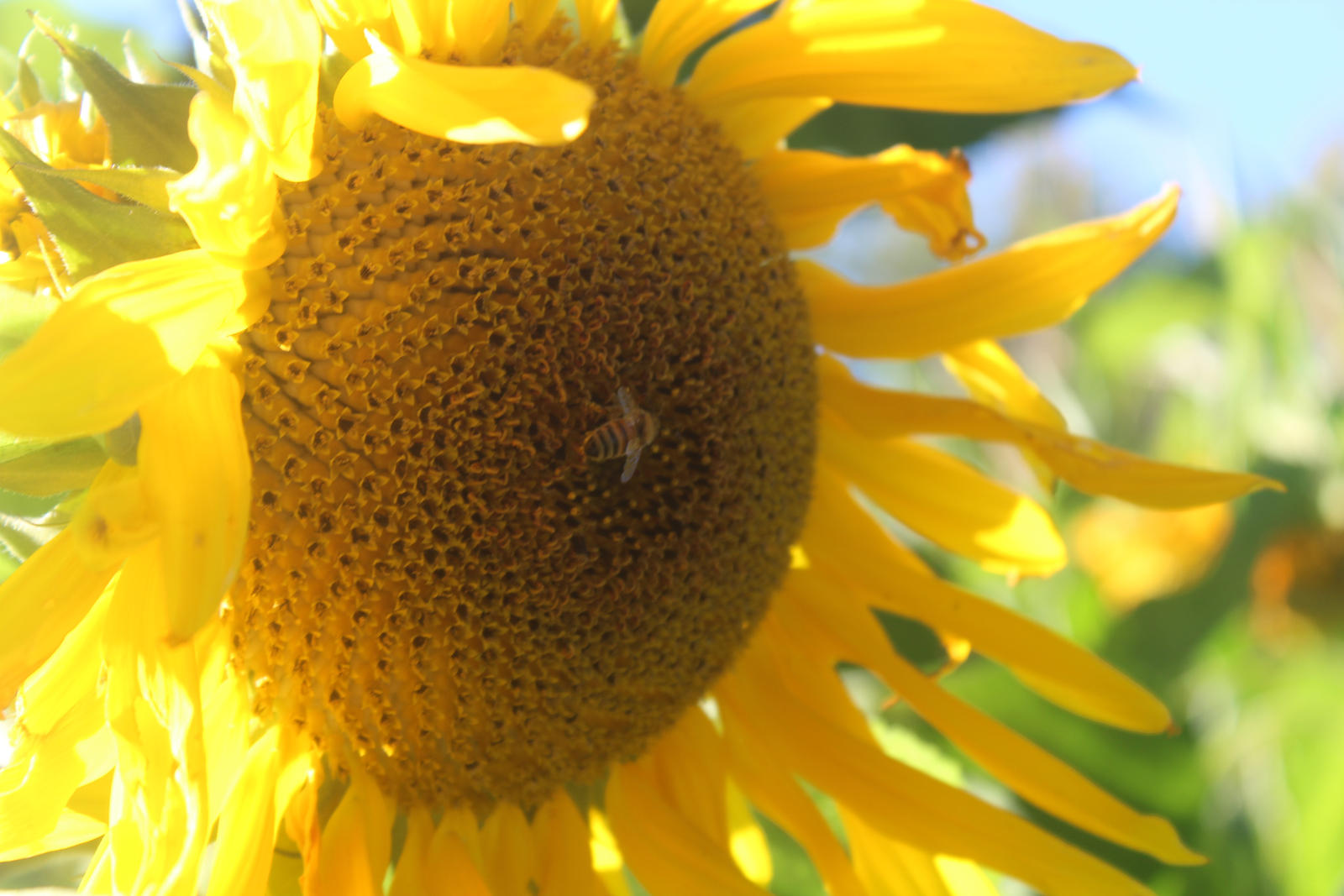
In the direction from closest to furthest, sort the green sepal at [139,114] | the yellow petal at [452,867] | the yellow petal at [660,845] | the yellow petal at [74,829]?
the green sepal at [139,114] → the yellow petal at [74,829] → the yellow petal at [452,867] → the yellow petal at [660,845]

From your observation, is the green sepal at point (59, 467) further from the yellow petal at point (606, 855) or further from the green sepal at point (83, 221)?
the yellow petal at point (606, 855)

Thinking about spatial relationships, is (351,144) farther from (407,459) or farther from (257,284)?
(407,459)

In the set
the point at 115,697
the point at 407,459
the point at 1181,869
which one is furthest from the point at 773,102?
the point at 1181,869

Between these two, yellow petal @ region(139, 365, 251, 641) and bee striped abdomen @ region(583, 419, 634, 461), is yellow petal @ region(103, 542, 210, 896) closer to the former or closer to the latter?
yellow petal @ region(139, 365, 251, 641)

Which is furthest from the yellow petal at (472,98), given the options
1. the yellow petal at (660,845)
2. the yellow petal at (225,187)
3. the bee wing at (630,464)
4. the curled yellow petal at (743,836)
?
the curled yellow petal at (743,836)

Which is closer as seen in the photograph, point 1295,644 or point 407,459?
point 407,459

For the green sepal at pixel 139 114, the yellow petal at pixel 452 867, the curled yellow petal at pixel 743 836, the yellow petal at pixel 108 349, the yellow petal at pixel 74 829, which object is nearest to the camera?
the yellow petal at pixel 108 349
